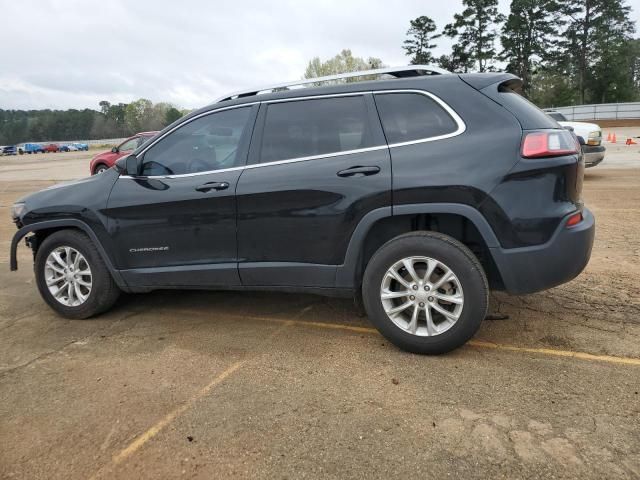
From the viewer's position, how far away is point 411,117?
339cm

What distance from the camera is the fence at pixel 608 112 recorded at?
136 feet

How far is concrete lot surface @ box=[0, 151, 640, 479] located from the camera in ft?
7.84

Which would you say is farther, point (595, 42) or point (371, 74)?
point (595, 42)

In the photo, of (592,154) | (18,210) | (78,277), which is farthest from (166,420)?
(592,154)

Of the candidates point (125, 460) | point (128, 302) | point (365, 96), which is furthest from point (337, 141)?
point (128, 302)

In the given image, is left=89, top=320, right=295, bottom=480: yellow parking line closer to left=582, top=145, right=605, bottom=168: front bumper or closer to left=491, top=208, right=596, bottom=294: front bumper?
left=491, top=208, right=596, bottom=294: front bumper

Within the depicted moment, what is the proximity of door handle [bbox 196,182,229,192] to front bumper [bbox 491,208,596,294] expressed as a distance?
1931mm

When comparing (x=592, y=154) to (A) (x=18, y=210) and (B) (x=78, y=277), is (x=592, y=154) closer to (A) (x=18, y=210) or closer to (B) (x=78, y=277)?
(B) (x=78, y=277)

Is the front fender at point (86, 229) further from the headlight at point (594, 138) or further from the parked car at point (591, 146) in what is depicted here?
the headlight at point (594, 138)

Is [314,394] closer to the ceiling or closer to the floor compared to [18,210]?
closer to the floor

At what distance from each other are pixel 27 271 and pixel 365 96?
484 centimetres

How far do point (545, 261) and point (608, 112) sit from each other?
4633cm

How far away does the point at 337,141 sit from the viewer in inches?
139

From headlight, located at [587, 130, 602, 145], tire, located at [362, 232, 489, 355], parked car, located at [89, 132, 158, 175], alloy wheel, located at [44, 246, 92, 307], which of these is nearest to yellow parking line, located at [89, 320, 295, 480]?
tire, located at [362, 232, 489, 355]
